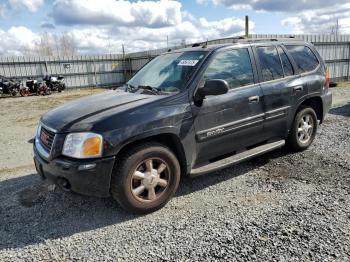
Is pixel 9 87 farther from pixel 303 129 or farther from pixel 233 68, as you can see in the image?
pixel 303 129

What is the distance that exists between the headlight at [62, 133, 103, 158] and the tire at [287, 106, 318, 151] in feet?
10.6

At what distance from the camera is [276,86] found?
4500 millimetres

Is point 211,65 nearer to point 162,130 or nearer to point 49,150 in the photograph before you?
point 162,130

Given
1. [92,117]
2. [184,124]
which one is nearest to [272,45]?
[184,124]

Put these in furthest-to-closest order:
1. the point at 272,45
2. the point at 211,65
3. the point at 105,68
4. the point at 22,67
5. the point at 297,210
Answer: the point at 105,68 < the point at 22,67 < the point at 272,45 < the point at 211,65 < the point at 297,210

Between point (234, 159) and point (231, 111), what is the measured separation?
65 centimetres

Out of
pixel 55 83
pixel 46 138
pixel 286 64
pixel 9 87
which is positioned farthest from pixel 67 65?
pixel 46 138

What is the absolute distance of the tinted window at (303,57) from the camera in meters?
4.95

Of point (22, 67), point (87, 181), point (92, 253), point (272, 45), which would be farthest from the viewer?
point (22, 67)

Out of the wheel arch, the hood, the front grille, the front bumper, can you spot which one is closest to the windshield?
the hood

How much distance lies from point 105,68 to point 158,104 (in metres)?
22.3

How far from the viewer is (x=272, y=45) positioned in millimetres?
4719

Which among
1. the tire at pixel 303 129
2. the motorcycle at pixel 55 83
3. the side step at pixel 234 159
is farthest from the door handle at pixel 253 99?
the motorcycle at pixel 55 83

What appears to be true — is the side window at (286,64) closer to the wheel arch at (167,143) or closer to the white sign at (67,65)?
the wheel arch at (167,143)
